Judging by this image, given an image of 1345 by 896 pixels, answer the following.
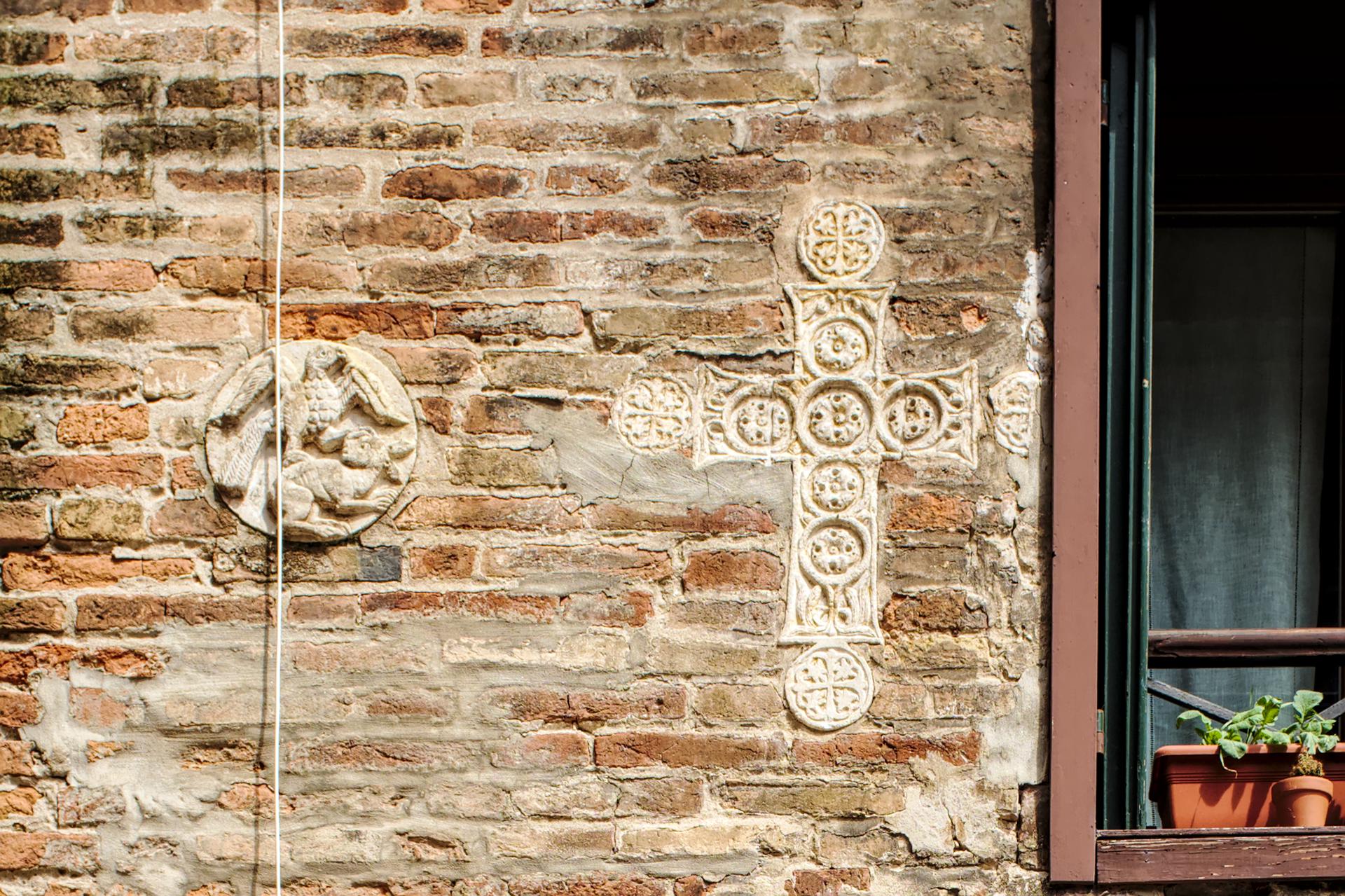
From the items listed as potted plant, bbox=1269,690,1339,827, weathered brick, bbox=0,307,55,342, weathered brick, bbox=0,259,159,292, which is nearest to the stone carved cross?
potted plant, bbox=1269,690,1339,827

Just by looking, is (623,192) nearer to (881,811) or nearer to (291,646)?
(291,646)

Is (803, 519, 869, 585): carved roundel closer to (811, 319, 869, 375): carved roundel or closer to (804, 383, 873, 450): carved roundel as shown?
(804, 383, 873, 450): carved roundel

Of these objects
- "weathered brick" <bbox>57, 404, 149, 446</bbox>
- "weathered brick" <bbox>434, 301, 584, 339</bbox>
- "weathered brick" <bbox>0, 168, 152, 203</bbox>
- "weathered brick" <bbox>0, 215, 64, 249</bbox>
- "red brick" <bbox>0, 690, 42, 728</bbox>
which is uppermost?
"weathered brick" <bbox>0, 168, 152, 203</bbox>

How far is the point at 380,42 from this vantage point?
3.13 metres

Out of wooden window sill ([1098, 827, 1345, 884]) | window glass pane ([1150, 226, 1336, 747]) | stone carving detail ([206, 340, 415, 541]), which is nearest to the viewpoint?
wooden window sill ([1098, 827, 1345, 884])

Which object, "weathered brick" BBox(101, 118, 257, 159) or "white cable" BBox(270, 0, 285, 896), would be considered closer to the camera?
"white cable" BBox(270, 0, 285, 896)

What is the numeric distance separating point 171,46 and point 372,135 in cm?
51

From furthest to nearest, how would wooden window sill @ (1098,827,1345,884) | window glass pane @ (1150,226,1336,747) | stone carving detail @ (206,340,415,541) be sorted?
1. window glass pane @ (1150,226,1336,747)
2. stone carving detail @ (206,340,415,541)
3. wooden window sill @ (1098,827,1345,884)

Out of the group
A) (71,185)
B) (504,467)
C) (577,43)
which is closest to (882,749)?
(504,467)

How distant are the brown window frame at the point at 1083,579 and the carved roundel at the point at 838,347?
437 millimetres

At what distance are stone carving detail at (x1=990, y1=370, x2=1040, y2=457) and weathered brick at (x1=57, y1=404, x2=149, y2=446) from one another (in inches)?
75.1

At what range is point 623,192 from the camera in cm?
310

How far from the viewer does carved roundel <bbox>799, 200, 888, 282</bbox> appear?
309 centimetres

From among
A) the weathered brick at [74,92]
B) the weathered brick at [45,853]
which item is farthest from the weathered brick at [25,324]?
the weathered brick at [45,853]
